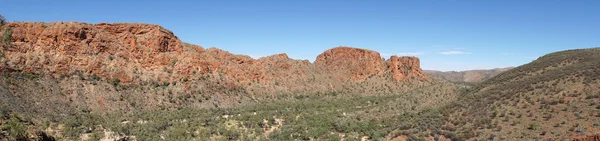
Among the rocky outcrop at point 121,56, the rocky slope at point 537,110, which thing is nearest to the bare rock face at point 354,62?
the rocky outcrop at point 121,56

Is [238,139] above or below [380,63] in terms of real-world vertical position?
below

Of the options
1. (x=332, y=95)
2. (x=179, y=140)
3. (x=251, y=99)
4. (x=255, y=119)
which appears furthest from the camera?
(x=332, y=95)

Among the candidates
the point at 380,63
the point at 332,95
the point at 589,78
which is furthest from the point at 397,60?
the point at 589,78

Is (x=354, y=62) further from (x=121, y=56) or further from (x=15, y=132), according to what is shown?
(x=15, y=132)

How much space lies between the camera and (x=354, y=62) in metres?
74.5

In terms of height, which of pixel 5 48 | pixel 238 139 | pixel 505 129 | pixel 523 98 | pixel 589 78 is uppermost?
pixel 5 48

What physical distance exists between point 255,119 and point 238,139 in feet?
22.2

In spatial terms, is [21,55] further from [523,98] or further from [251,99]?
[523,98]

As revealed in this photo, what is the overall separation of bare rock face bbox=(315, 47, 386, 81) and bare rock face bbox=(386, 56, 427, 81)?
219cm

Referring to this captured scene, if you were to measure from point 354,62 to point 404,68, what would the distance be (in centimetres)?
1128

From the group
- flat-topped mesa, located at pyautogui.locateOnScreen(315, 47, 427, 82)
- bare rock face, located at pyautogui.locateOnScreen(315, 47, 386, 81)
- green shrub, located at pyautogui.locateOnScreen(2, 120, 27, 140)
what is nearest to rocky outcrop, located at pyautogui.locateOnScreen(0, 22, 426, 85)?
bare rock face, located at pyautogui.locateOnScreen(315, 47, 386, 81)

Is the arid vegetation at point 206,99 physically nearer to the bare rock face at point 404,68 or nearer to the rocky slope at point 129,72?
the rocky slope at point 129,72

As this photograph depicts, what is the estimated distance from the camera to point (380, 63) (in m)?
74.4

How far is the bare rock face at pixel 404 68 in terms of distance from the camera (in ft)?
237
